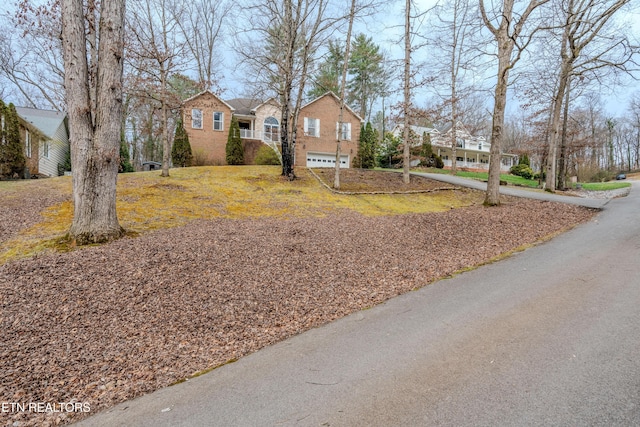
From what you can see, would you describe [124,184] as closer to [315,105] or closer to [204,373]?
[204,373]

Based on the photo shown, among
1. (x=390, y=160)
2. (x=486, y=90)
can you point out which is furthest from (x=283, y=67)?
(x=390, y=160)

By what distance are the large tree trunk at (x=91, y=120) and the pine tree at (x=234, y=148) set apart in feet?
56.9

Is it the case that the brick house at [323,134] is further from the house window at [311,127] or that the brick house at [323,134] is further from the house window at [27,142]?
the house window at [27,142]

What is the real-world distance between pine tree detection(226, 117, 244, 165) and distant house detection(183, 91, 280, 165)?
1.32 meters

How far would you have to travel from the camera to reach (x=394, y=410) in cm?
222

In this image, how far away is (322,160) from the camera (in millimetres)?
26656

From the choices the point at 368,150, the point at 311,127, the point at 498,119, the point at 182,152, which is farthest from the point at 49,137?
the point at 498,119

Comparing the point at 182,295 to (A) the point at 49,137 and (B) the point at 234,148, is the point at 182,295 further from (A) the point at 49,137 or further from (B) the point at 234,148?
(A) the point at 49,137

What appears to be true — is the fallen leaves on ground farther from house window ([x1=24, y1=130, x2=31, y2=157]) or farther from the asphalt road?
house window ([x1=24, y1=130, x2=31, y2=157])

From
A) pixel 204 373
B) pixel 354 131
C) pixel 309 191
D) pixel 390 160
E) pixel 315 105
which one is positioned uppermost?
pixel 315 105

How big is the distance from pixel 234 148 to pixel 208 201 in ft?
43.4

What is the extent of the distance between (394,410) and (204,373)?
1.67 meters

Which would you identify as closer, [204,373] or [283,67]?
[204,373]

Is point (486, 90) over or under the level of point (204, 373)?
over
